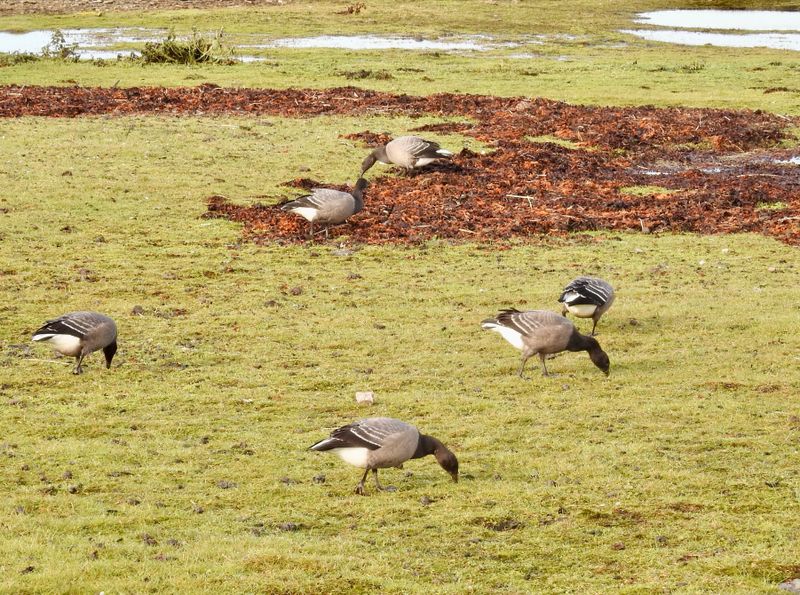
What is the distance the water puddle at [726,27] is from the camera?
6153cm

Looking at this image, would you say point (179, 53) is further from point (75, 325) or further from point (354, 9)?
point (75, 325)

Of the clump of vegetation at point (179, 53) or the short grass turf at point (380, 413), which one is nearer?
the short grass turf at point (380, 413)

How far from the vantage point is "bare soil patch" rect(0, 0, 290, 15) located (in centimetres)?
7475

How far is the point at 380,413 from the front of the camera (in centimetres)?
1347

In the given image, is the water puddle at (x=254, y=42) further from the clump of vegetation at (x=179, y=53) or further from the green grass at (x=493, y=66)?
the clump of vegetation at (x=179, y=53)

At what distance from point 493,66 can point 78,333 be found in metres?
35.0

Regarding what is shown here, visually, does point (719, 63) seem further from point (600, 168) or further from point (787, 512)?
point (787, 512)

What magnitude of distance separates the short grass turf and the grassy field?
0.04m

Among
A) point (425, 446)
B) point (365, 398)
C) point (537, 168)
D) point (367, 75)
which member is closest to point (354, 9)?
point (367, 75)

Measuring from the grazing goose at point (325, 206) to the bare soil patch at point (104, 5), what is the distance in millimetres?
56753

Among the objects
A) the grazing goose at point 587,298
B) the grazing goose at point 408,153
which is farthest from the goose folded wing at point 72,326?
the grazing goose at point 408,153

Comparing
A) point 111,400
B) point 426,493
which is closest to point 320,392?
point 111,400

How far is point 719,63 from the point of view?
4850cm

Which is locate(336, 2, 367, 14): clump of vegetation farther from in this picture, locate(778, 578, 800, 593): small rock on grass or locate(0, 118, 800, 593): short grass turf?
locate(778, 578, 800, 593): small rock on grass
